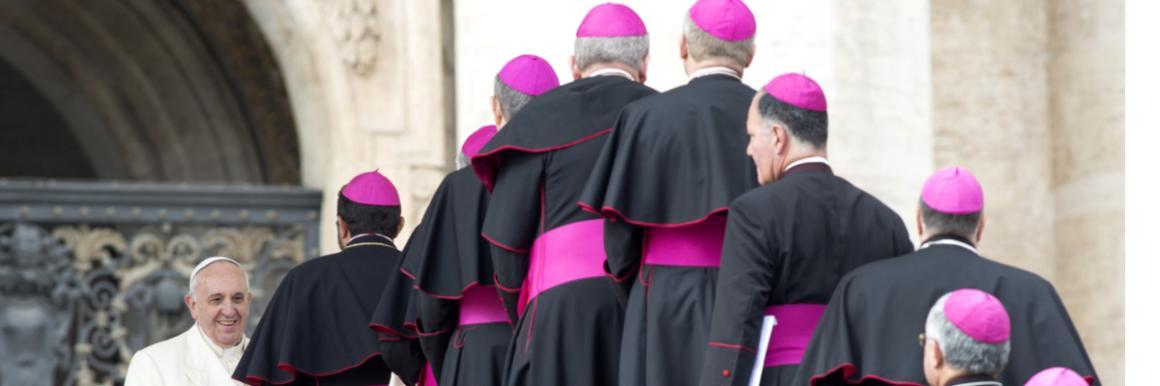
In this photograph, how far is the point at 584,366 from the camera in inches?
269

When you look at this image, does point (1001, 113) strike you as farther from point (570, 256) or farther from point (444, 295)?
point (570, 256)

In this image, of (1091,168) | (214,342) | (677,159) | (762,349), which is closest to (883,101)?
(1091,168)

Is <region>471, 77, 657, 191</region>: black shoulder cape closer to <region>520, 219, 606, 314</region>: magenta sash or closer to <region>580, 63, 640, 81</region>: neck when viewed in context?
<region>580, 63, 640, 81</region>: neck

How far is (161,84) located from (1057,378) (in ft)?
27.7

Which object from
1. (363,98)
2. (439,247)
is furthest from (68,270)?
(439,247)

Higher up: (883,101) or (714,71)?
(714,71)

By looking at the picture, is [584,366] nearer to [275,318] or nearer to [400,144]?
[275,318]

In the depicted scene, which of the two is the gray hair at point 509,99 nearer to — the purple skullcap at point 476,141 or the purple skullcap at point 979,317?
the purple skullcap at point 476,141

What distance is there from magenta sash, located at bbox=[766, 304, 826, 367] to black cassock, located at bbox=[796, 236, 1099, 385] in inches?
7.0

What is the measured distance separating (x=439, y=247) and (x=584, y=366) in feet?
2.51

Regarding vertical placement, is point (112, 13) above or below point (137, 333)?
above

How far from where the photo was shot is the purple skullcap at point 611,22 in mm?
6914

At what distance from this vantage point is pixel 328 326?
27.0 feet

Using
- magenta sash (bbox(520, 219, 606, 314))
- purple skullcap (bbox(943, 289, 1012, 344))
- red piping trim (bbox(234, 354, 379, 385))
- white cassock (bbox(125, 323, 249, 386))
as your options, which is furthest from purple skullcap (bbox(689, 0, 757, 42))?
white cassock (bbox(125, 323, 249, 386))
